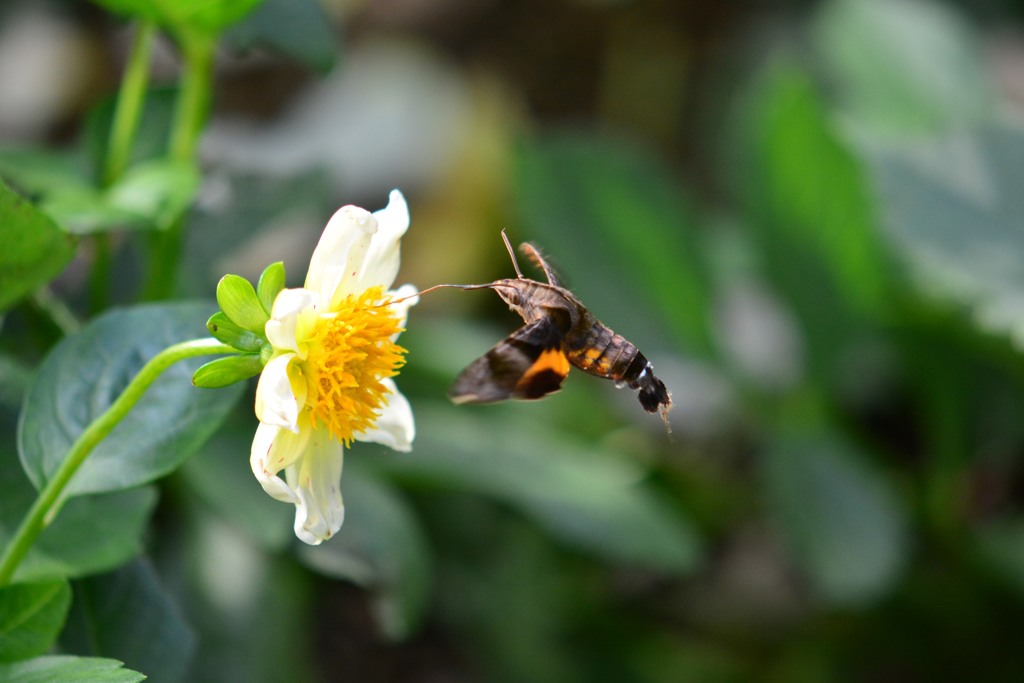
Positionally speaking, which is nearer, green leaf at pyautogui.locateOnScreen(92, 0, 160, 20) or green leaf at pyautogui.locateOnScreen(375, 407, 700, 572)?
green leaf at pyautogui.locateOnScreen(92, 0, 160, 20)

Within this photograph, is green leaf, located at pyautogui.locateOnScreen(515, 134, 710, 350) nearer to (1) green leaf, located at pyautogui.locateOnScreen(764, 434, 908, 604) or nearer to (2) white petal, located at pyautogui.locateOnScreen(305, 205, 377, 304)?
(1) green leaf, located at pyautogui.locateOnScreen(764, 434, 908, 604)

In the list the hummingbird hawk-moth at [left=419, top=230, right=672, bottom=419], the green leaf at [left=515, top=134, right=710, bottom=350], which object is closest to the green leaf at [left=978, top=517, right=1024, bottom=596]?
the green leaf at [left=515, top=134, right=710, bottom=350]

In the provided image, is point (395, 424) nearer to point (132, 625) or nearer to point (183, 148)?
point (132, 625)

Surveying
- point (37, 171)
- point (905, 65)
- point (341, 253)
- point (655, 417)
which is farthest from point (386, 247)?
point (905, 65)

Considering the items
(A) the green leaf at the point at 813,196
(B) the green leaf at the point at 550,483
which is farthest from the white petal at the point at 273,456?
(A) the green leaf at the point at 813,196

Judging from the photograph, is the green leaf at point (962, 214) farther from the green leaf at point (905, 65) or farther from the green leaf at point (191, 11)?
the green leaf at point (191, 11)

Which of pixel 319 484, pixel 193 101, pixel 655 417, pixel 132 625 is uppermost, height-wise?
pixel 193 101
